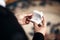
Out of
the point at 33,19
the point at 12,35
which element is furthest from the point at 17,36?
the point at 33,19

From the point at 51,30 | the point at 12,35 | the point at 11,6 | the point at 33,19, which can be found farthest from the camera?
the point at 11,6

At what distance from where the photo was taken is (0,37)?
63cm

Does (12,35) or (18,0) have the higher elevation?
(18,0)

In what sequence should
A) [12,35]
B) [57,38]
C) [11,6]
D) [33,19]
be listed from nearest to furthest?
[12,35]
[33,19]
[57,38]
[11,6]

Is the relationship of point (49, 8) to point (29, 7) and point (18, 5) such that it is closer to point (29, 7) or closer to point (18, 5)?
point (29, 7)

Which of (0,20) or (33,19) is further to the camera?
(33,19)

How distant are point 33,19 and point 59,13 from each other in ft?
3.97

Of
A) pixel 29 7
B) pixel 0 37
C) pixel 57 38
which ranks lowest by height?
pixel 57 38

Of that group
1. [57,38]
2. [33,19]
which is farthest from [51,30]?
[33,19]

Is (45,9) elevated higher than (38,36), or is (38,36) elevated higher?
(45,9)

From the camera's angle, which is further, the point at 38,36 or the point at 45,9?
the point at 45,9

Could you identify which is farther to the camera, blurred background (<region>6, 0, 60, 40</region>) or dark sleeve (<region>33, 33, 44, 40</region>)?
blurred background (<region>6, 0, 60, 40</region>)

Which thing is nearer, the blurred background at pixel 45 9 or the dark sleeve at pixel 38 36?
the dark sleeve at pixel 38 36

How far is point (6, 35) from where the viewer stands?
0.62 meters
